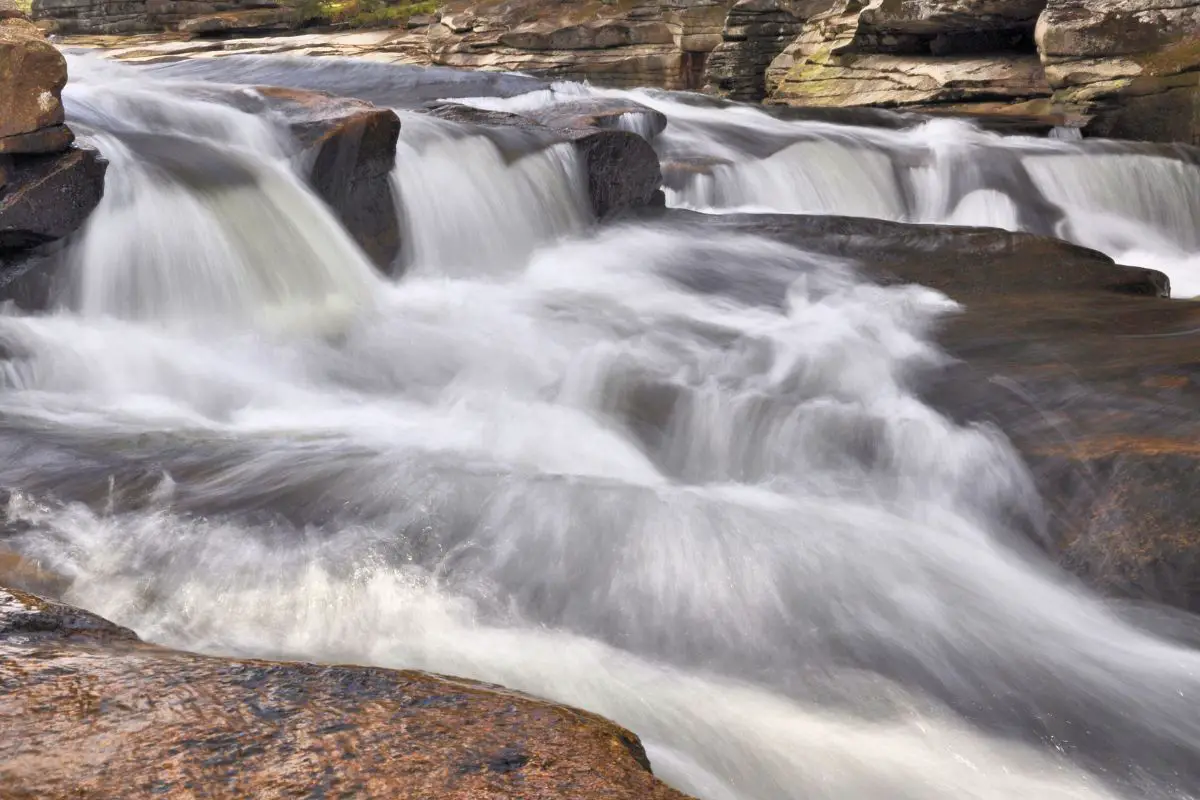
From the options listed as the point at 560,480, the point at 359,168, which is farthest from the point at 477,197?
the point at 560,480

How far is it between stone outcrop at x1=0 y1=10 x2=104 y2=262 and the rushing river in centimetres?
25

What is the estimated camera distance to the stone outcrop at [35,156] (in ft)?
18.8

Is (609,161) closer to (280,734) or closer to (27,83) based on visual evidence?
(27,83)

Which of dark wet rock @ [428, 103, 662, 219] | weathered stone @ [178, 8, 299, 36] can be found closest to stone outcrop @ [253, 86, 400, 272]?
dark wet rock @ [428, 103, 662, 219]

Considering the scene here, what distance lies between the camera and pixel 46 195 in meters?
5.92

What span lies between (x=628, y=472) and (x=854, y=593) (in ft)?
4.48

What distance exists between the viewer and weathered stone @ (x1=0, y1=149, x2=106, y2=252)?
5773 mm

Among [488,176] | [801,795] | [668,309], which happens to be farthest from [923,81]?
[801,795]

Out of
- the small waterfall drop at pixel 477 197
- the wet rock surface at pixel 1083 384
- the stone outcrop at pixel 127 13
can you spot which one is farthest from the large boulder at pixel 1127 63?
the stone outcrop at pixel 127 13

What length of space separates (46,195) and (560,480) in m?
3.53

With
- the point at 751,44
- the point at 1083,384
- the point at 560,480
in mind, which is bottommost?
the point at 560,480

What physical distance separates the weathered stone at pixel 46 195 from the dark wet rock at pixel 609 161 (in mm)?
3326

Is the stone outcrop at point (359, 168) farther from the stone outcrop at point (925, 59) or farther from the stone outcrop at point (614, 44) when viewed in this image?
the stone outcrop at point (614, 44)

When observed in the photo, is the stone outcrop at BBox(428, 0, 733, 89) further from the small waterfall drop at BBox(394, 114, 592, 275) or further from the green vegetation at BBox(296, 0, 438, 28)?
the small waterfall drop at BBox(394, 114, 592, 275)
